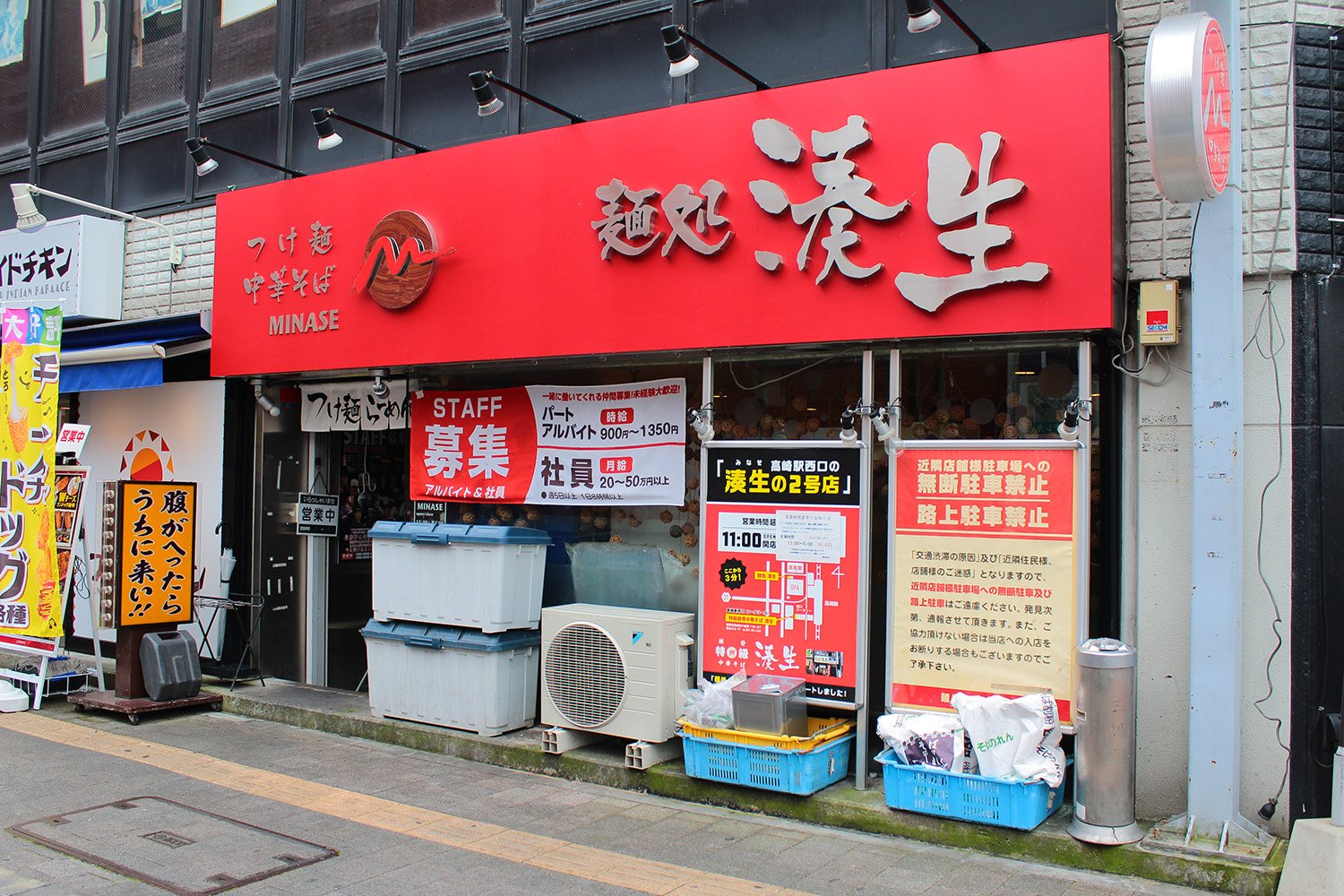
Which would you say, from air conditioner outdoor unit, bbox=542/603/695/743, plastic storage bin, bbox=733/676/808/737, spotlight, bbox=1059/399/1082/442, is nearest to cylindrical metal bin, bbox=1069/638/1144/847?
spotlight, bbox=1059/399/1082/442

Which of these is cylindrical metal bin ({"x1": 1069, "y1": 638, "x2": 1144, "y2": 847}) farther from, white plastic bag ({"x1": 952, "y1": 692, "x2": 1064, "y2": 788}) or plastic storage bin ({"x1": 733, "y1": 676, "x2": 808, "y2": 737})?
plastic storage bin ({"x1": 733, "y1": 676, "x2": 808, "y2": 737})

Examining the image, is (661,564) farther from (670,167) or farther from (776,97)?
(776,97)

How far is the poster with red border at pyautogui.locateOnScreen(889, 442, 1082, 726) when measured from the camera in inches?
232

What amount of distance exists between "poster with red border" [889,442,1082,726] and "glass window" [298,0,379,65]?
6.63 meters

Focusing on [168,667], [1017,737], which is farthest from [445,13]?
[1017,737]

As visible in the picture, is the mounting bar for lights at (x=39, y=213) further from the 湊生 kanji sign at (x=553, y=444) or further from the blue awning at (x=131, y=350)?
the 湊生 kanji sign at (x=553, y=444)

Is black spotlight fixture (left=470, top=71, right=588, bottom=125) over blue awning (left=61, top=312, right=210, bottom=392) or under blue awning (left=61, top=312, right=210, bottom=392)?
over

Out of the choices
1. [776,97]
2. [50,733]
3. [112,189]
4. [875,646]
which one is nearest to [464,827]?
[875,646]

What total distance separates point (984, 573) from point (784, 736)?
62.4 inches

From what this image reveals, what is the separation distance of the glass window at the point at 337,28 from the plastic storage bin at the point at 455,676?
5490 millimetres

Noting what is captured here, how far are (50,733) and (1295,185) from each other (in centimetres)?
990

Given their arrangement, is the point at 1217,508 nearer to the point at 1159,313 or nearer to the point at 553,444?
the point at 1159,313

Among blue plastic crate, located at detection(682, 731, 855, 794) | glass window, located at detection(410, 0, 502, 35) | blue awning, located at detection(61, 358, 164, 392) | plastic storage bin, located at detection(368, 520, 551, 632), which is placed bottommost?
blue plastic crate, located at detection(682, 731, 855, 794)

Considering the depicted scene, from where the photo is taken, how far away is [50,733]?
27.4ft
